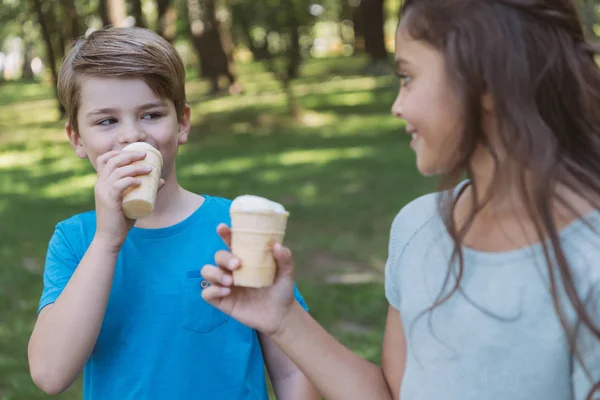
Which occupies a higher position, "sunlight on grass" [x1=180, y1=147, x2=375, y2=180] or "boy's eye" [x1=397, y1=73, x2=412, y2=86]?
"boy's eye" [x1=397, y1=73, x2=412, y2=86]

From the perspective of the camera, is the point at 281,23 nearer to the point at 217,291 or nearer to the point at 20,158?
the point at 20,158

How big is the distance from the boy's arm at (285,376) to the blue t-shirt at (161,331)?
0.14ft

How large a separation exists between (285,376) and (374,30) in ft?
78.0

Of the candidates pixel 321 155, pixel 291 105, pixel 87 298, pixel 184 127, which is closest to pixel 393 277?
pixel 87 298

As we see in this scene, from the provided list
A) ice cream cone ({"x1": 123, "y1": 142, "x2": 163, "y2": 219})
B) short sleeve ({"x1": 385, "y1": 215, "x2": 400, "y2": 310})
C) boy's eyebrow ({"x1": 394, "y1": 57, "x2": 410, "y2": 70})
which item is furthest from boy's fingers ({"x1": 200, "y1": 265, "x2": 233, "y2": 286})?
boy's eyebrow ({"x1": 394, "y1": 57, "x2": 410, "y2": 70})

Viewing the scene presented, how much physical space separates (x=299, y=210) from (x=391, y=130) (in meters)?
7.17

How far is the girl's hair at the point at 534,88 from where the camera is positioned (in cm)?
157

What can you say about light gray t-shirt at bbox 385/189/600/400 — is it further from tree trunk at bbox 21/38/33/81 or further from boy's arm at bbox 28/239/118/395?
tree trunk at bbox 21/38/33/81

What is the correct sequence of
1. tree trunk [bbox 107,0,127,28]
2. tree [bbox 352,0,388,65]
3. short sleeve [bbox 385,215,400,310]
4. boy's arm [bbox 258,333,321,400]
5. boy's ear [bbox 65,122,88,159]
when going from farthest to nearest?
tree [bbox 352,0,388,65]
tree trunk [bbox 107,0,127,28]
boy's ear [bbox 65,122,88,159]
boy's arm [bbox 258,333,321,400]
short sleeve [bbox 385,215,400,310]

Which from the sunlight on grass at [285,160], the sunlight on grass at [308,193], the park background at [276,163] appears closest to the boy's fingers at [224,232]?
the park background at [276,163]

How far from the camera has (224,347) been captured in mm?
2150

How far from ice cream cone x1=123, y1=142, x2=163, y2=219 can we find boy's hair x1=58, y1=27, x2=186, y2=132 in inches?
10.1

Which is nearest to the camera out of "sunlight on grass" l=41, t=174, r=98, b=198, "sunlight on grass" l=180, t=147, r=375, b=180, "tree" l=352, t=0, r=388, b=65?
"sunlight on grass" l=41, t=174, r=98, b=198

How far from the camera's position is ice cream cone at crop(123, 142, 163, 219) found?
196 cm
